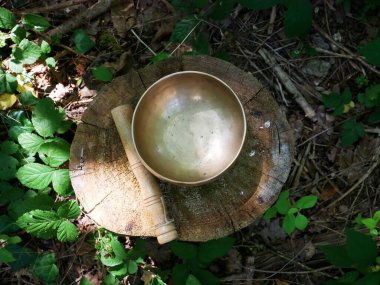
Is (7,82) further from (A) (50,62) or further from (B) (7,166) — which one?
(B) (7,166)

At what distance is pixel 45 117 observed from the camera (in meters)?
1.96

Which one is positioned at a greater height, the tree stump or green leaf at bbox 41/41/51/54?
green leaf at bbox 41/41/51/54

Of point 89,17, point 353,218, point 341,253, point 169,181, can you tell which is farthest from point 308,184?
point 89,17

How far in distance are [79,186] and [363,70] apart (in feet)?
5.90

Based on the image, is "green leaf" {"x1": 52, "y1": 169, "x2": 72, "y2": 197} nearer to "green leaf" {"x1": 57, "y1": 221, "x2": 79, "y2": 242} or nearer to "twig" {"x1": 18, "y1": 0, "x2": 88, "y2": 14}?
"green leaf" {"x1": 57, "y1": 221, "x2": 79, "y2": 242}

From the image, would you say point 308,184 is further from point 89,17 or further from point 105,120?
point 89,17

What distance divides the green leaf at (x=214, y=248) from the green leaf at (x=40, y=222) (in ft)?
2.38

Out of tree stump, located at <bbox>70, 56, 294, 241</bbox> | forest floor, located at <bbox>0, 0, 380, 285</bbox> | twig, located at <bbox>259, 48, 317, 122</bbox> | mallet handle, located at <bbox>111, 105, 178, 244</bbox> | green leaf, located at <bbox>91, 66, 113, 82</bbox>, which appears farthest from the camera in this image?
twig, located at <bbox>259, 48, 317, 122</bbox>

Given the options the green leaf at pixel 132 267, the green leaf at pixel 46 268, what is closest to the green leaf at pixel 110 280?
the green leaf at pixel 132 267

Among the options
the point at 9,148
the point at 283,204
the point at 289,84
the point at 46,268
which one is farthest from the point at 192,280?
the point at 289,84

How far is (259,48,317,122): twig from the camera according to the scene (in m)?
2.36

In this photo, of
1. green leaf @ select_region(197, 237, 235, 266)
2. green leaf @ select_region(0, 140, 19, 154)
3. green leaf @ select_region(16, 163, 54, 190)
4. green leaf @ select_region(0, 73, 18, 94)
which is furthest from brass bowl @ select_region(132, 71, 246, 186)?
green leaf @ select_region(0, 73, 18, 94)

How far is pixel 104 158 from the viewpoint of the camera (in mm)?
1784

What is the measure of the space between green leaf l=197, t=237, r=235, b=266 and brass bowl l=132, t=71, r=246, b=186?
12.6 inches
